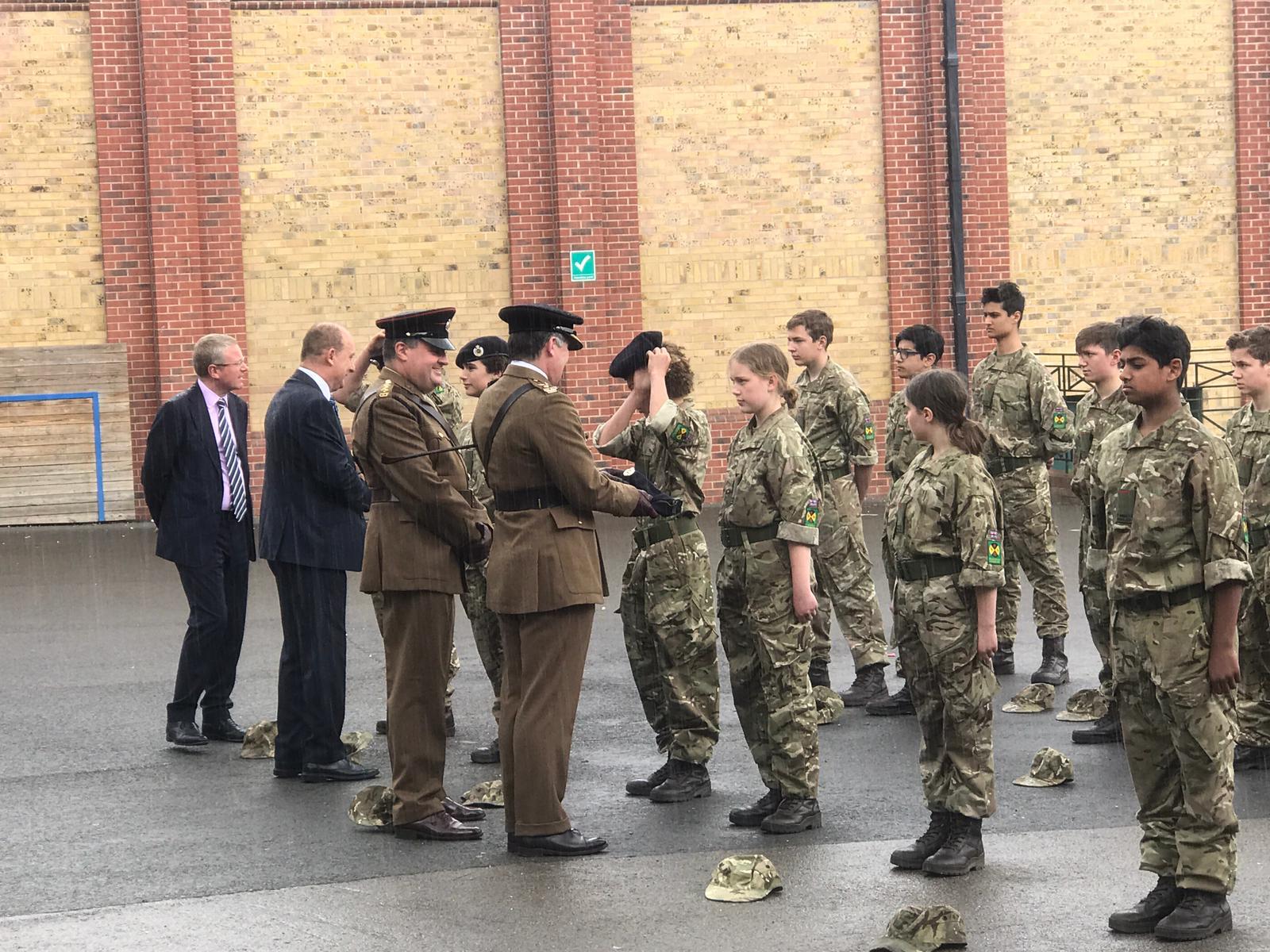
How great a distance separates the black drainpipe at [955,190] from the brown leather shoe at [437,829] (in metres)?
13.7

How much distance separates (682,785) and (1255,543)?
289 centimetres

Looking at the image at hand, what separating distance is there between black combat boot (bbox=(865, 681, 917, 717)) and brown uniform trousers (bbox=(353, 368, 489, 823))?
2.90 meters

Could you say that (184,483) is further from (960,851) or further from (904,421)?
(960,851)

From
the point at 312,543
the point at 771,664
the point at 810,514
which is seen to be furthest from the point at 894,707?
the point at 312,543

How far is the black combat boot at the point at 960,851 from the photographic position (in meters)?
5.99

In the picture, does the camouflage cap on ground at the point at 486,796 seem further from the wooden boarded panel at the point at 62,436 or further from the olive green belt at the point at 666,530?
the wooden boarded panel at the point at 62,436

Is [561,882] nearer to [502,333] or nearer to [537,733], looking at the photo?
[537,733]

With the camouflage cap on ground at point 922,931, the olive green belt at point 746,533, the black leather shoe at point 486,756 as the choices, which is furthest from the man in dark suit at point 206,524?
the camouflage cap on ground at point 922,931

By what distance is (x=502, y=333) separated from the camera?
18.6 metres

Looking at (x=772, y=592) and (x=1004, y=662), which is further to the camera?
(x=1004, y=662)

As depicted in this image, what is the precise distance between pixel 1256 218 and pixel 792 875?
16777 millimetres

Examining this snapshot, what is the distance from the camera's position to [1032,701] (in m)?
8.85

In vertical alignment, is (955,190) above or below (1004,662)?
above

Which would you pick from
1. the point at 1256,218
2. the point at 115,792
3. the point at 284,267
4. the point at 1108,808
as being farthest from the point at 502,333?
the point at 1108,808
